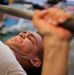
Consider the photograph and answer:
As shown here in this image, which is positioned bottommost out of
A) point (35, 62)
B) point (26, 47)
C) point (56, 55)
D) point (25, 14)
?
point (35, 62)

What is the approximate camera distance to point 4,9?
0.90m

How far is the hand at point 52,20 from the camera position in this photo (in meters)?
0.69

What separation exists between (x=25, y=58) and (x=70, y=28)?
34.9 inches

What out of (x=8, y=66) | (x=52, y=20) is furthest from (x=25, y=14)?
(x=8, y=66)

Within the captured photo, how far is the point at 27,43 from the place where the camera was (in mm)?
1504

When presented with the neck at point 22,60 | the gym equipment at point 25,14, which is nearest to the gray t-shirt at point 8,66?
the neck at point 22,60

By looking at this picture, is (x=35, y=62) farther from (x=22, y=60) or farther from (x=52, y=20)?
(x=52, y=20)

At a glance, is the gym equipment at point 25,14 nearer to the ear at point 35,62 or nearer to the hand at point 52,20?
the hand at point 52,20

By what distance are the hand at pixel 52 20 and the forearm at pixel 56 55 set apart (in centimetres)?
3

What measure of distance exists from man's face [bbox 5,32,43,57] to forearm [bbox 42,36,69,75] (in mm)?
713

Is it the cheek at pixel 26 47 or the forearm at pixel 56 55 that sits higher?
the forearm at pixel 56 55

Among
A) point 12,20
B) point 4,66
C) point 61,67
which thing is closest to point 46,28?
point 61,67

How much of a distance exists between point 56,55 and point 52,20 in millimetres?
143

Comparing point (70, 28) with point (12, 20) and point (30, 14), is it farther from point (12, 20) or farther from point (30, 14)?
point (12, 20)
